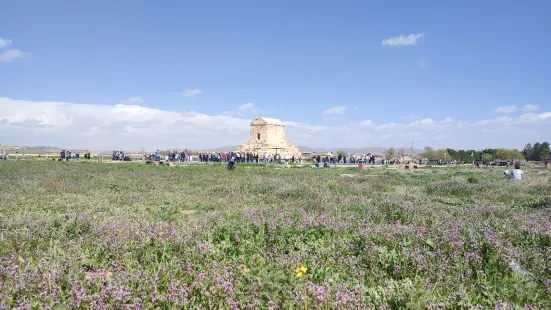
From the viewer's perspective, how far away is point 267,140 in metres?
80.1

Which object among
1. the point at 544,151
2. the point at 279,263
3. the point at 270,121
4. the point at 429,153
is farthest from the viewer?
the point at 429,153

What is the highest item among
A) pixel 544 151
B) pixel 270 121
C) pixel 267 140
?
pixel 270 121

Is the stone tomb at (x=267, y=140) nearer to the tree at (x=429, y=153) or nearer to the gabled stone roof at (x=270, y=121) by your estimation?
the gabled stone roof at (x=270, y=121)

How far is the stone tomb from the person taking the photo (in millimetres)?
78500

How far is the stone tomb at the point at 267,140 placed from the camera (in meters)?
78.5

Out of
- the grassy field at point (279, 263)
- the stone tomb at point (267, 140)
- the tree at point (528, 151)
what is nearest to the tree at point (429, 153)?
the tree at point (528, 151)

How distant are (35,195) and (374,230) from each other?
12214 millimetres

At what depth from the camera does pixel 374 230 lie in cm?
672

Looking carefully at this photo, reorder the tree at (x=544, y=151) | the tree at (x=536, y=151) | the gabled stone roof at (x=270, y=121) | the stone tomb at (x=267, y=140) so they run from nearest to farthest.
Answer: the stone tomb at (x=267, y=140)
the gabled stone roof at (x=270, y=121)
the tree at (x=544, y=151)
the tree at (x=536, y=151)

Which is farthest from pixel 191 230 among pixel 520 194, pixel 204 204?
pixel 520 194

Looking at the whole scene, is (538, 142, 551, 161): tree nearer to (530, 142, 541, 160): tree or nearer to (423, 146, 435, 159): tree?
(530, 142, 541, 160): tree

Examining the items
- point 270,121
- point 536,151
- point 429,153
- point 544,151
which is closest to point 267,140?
point 270,121

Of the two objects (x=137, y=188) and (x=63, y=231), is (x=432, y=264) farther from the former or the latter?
(x=137, y=188)

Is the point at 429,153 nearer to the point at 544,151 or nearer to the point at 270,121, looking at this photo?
the point at 544,151
